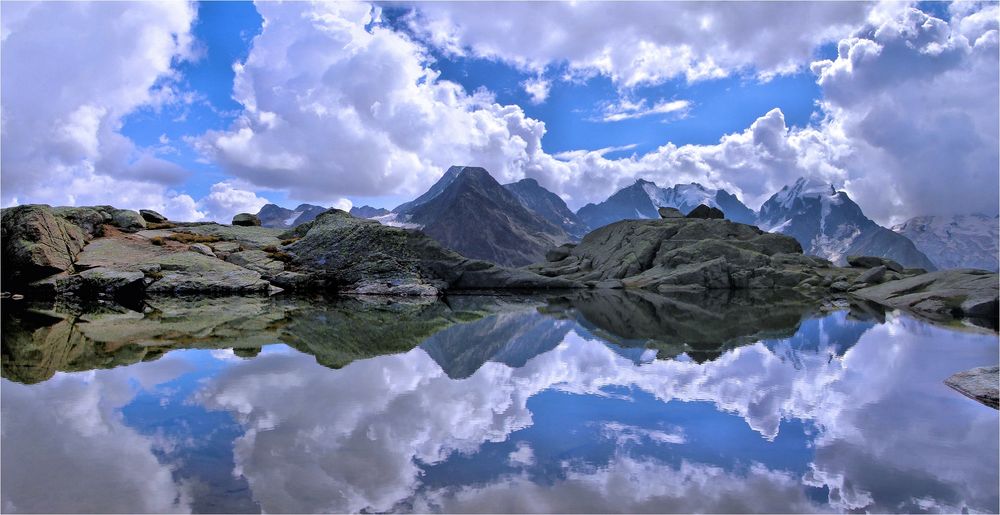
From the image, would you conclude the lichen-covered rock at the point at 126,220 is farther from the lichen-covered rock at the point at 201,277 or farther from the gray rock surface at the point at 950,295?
the gray rock surface at the point at 950,295

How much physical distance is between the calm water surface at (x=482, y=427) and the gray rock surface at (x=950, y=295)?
15280 millimetres

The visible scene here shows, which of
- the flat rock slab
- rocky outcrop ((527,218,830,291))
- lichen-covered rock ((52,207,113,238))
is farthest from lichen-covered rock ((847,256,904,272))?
lichen-covered rock ((52,207,113,238))

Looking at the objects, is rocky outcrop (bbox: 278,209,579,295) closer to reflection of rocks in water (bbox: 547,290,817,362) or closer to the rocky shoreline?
the rocky shoreline

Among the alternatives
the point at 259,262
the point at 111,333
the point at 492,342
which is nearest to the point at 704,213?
the point at 259,262

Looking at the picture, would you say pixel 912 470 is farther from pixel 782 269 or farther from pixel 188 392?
pixel 782 269

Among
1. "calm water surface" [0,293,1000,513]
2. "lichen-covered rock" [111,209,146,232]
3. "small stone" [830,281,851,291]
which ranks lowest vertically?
"calm water surface" [0,293,1000,513]

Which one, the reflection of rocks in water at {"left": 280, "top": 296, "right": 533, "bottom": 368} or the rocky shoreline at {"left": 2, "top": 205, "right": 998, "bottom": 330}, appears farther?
the rocky shoreline at {"left": 2, "top": 205, "right": 998, "bottom": 330}

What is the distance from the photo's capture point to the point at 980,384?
415 inches

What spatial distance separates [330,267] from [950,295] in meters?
39.5

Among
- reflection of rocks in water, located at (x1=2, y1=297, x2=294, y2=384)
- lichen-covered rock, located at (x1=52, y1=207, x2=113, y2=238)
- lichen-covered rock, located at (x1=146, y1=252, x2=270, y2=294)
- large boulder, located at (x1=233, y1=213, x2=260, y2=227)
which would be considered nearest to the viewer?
reflection of rocks in water, located at (x1=2, y1=297, x2=294, y2=384)

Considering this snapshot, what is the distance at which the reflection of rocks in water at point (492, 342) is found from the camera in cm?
1345

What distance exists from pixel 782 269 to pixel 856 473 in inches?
2347

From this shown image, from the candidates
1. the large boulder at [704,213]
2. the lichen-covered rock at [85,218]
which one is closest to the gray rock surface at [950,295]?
the large boulder at [704,213]

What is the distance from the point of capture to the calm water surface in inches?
229
